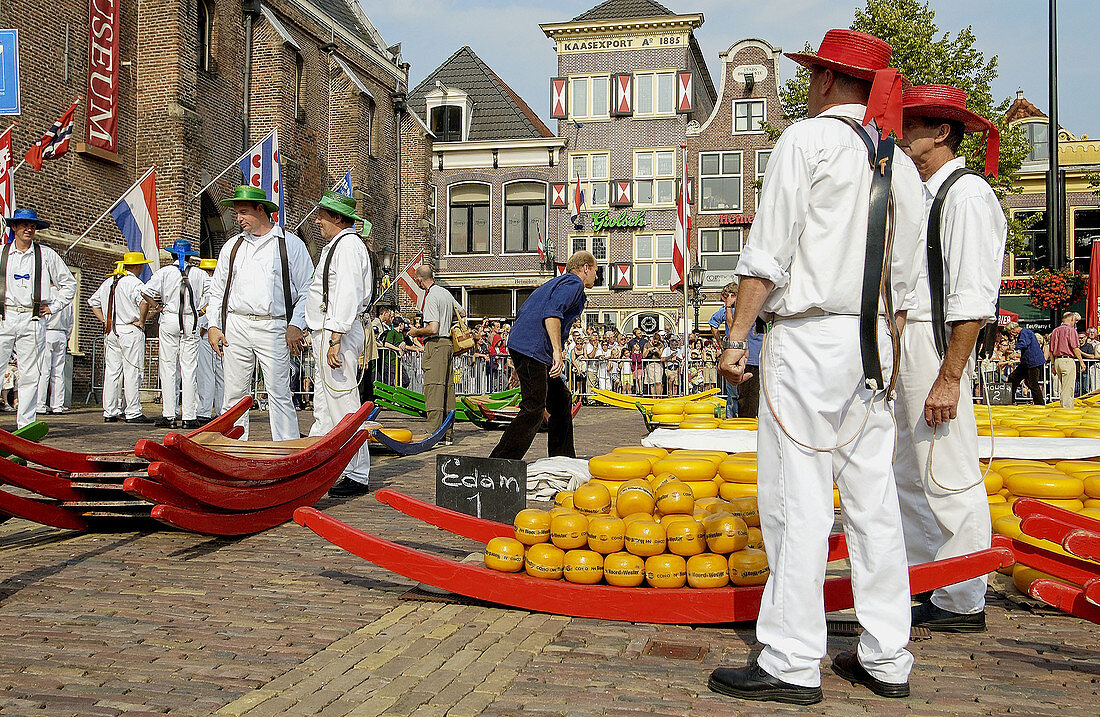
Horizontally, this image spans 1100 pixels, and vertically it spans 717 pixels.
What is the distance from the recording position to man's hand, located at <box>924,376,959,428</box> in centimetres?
370

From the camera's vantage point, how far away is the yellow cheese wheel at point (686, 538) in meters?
3.87

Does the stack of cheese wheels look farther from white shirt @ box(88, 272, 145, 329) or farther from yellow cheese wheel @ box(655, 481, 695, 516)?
white shirt @ box(88, 272, 145, 329)

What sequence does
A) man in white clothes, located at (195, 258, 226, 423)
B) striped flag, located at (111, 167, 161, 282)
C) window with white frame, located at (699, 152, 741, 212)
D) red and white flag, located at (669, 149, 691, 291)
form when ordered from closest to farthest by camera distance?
man in white clothes, located at (195, 258, 226, 423), striped flag, located at (111, 167, 161, 282), red and white flag, located at (669, 149, 691, 291), window with white frame, located at (699, 152, 741, 212)

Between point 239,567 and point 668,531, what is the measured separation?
2302 millimetres

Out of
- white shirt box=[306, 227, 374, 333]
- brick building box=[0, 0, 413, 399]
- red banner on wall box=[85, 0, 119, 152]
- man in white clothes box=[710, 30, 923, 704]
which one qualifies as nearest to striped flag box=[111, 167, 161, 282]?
brick building box=[0, 0, 413, 399]

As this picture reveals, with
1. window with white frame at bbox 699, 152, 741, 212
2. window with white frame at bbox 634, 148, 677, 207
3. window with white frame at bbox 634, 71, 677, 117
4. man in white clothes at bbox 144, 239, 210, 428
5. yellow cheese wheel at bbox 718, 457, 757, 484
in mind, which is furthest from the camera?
window with white frame at bbox 634, 148, 677, 207

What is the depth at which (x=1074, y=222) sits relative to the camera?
Answer: 35719 mm

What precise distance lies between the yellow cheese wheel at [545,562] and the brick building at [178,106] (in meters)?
16.7

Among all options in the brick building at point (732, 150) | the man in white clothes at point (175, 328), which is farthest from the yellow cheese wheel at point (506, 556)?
the brick building at point (732, 150)

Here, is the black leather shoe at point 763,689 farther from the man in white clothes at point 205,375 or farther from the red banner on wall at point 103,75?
the red banner on wall at point 103,75

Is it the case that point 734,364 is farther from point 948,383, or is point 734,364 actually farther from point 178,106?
point 178,106

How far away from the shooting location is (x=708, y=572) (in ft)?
12.5

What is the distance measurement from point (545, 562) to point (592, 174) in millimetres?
35688

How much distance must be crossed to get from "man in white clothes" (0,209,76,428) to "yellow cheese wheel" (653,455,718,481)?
7151 millimetres
